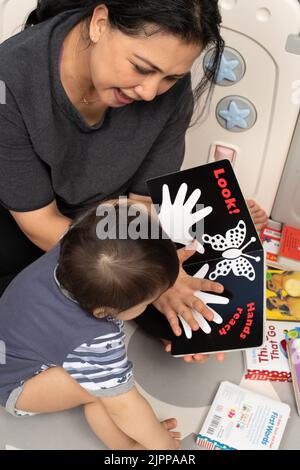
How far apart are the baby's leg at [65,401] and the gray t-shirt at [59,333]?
0.04m

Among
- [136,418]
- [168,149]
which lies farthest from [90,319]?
[168,149]

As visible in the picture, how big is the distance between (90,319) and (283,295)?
23.9 inches


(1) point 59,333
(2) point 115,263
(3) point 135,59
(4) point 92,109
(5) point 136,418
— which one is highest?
(3) point 135,59

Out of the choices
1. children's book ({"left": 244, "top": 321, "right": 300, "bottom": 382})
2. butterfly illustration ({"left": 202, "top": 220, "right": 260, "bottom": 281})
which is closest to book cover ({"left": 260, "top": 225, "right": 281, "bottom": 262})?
children's book ({"left": 244, "top": 321, "right": 300, "bottom": 382})

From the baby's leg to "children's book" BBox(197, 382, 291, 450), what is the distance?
0.55 feet

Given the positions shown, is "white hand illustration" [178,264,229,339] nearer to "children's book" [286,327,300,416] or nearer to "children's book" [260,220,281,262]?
"children's book" [286,327,300,416]

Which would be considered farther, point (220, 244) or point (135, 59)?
point (220, 244)

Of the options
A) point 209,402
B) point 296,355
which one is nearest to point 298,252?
point 296,355

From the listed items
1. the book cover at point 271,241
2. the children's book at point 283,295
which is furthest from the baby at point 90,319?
the book cover at point 271,241

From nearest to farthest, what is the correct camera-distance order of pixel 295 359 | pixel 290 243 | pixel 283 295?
pixel 295 359
pixel 283 295
pixel 290 243

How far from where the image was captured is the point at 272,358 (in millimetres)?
1173

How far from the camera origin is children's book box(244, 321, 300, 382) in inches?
45.3

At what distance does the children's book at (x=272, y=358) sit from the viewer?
115 centimetres

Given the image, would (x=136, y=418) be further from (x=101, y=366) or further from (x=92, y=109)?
(x=92, y=109)
